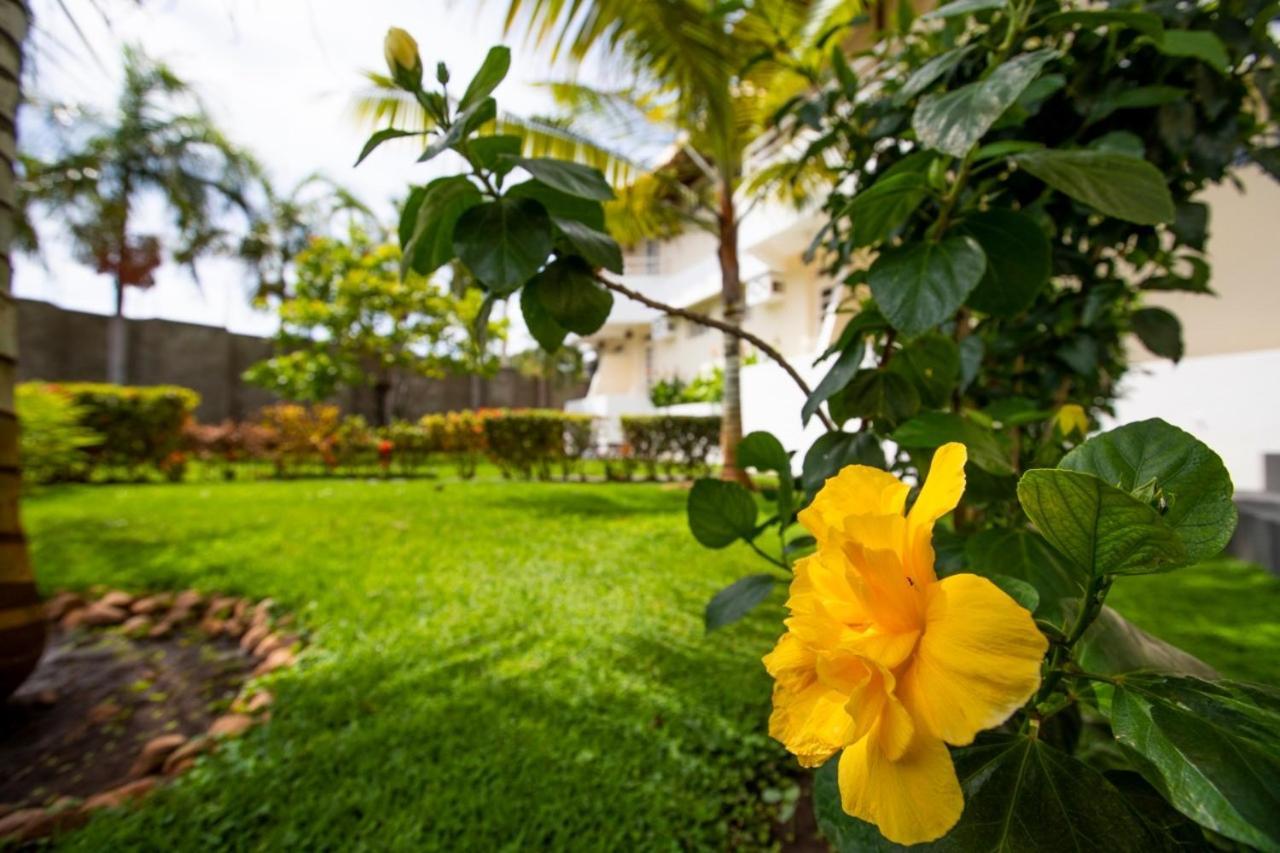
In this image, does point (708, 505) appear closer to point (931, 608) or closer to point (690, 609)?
point (931, 608)

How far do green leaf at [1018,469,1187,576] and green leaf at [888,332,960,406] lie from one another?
401 millimetres

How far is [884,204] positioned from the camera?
2.07 ft

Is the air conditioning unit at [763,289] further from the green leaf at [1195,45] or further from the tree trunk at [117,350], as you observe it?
the tree trunk at [117,350]

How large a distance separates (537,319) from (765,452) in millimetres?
307

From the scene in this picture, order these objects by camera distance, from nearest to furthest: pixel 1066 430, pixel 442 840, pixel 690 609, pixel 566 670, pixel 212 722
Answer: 1. pixel 1066 430
2. pixel 442 840
3. pixel 212 722
4. pixel 566 670
5. pixel 690 609

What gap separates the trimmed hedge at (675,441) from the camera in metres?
8.38

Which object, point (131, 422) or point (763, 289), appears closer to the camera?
point (131, 422)

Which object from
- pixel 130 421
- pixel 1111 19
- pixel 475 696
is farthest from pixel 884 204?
pixel 130 421

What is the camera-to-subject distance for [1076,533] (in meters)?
0.29

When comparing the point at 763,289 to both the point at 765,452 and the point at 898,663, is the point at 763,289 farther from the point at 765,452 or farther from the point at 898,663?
the point at 898,663

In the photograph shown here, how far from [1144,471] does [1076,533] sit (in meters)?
0.07

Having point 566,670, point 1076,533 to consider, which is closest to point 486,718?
point 566,670

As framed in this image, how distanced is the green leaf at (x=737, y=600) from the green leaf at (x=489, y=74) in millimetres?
575

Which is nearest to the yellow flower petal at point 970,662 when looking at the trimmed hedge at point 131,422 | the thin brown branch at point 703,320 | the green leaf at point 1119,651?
the green leaf at point 1119,651
